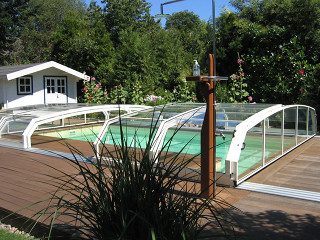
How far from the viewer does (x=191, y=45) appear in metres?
26.6

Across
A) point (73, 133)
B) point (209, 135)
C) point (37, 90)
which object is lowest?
point (73, 133)

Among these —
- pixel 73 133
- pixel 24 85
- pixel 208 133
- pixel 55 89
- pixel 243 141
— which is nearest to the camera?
pixel 208 133

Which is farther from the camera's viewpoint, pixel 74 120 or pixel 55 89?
pixel 55 89

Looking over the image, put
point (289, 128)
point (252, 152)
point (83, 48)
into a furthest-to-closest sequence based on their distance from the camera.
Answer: point (83, 48), point (289, 128), point (252, 152)

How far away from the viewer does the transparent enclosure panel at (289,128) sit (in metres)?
6.38

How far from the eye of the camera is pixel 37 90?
15.1m

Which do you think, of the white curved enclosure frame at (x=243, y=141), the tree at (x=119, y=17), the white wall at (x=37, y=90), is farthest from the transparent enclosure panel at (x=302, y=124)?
the tree at (x=119, y=17)

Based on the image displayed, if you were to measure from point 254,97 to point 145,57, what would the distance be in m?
5.62

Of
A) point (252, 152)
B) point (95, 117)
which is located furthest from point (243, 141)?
point (95, 117)

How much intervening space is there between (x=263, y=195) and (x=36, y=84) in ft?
43.7

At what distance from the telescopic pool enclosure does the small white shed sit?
5.91 metres

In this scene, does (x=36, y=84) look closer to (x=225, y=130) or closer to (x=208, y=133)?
(x=225, y=130)

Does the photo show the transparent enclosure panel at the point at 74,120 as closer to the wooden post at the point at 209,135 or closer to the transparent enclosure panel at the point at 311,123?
the transparent enclosure panel at the point at 311,123

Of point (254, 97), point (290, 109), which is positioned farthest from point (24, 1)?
point (290, 109)
